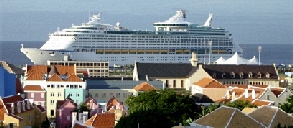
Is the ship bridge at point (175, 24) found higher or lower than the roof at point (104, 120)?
higher

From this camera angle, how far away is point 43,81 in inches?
2667

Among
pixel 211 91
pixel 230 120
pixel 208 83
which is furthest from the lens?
pixel 208 83

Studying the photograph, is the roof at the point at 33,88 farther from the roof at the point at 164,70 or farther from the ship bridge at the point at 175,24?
the ship bridge at the point at 175,24

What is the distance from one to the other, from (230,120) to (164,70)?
144 ft

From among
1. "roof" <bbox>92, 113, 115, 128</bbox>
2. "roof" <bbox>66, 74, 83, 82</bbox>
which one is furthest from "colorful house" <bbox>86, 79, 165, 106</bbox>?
"roof" <bbox>92, 113, 115, 128</bbox>

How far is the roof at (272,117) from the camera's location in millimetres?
39156

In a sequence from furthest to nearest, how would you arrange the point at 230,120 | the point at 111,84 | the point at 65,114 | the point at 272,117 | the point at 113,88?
the point at 111,84 < the point at 113,88 < the point at 65,114 < the point at 272,117 < the point at 230,120

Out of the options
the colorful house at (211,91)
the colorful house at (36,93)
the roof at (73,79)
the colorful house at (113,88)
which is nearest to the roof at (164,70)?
the colorful house at (113,88)

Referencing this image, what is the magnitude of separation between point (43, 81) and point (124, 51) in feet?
291

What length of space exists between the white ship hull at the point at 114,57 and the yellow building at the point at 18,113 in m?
95.9

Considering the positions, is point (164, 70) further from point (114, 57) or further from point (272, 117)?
point (114, 57)

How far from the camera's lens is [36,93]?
2506 inches

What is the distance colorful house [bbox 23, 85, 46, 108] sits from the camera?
6231cm

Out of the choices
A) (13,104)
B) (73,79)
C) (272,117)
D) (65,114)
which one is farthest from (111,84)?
(272,117)
